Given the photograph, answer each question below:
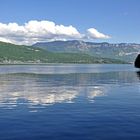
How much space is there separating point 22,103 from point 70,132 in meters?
23.0

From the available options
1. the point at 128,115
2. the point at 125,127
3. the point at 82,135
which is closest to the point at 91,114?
the point at 128,115

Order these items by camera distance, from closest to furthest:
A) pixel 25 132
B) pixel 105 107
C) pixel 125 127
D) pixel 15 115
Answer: pixel 25 132
pixel 125 127
pixel 15 115
pixel 105 107

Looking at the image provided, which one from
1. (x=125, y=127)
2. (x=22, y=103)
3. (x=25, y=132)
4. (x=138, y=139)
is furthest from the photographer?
(x=22, y=103)

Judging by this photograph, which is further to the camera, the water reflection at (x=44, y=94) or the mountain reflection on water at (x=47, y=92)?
the mountain reflection on water at (x=47, y=92)

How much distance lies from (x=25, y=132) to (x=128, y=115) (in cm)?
1528

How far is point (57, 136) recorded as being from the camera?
32.4 meters

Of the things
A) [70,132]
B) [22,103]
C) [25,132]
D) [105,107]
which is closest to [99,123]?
[70,132]

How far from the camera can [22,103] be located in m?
55.8

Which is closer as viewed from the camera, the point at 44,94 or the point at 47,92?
the point at 44,94

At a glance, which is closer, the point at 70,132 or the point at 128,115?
the point at 70,132

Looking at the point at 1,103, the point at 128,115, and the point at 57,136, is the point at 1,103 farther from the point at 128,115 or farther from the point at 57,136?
the point at 57,136

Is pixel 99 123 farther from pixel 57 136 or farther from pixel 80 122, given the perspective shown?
pixel 57 136

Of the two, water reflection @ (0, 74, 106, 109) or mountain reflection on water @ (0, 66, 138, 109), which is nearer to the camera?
water reflection @ (0, 74, 106, 109)

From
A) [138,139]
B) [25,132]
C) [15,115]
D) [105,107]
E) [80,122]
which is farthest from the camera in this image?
[105,107]
